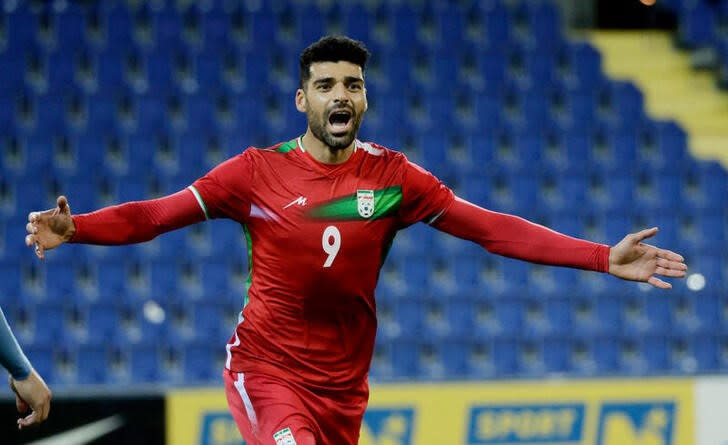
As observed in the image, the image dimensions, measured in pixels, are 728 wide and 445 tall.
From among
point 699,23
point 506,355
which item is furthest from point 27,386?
point 699,23

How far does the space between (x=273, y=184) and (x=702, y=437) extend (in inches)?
129

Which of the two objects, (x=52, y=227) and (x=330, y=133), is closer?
(x=52, y=227)

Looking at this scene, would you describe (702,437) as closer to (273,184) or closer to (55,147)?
(273,184)

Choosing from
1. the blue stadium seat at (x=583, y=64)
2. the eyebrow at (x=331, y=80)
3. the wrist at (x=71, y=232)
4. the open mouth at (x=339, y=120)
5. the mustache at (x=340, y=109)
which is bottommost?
the wrist at (x=71, y=232)

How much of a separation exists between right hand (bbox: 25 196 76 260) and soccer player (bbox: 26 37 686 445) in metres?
0.15

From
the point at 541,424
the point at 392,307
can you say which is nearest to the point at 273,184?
the point at 541,424

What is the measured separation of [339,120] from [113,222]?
831mm

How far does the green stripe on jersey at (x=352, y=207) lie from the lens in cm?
378

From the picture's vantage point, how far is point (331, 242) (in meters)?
3.76

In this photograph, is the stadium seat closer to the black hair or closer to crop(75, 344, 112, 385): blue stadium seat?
crop(75, 344, 112, 385): blue stadium seat

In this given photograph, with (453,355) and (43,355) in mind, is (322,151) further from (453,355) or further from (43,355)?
(43,355)

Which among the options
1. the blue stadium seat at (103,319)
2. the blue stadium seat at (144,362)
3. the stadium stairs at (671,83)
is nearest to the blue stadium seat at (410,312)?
the blue stadium seat at (144,362)

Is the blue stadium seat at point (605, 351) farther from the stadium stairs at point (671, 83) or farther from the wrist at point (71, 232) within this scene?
the wrist at point (71, 232)

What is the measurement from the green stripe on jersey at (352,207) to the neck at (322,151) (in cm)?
15
